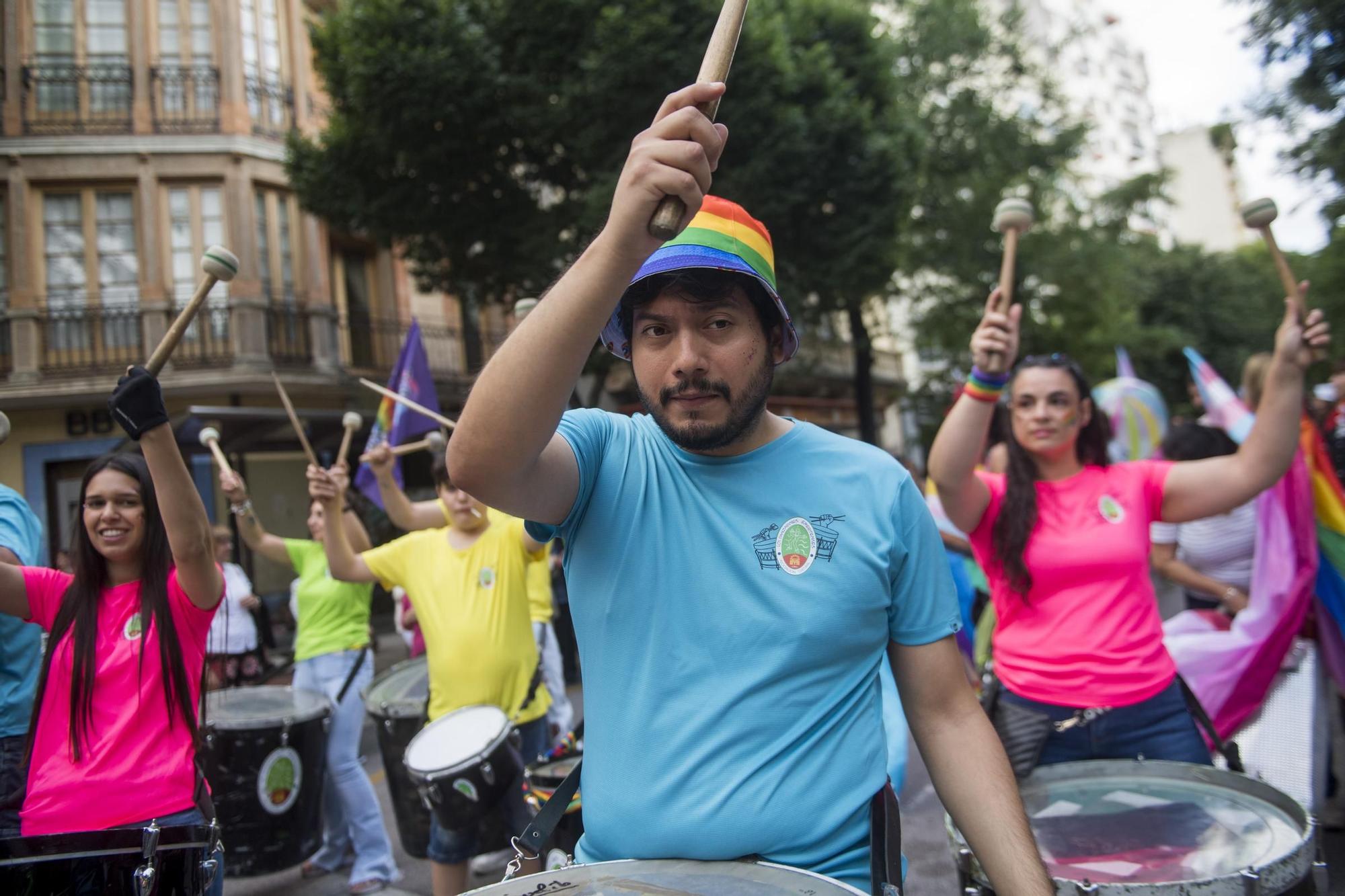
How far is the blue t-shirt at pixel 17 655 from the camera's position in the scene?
3.19 metres

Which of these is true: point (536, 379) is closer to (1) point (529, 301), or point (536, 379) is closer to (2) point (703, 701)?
(2) point (703, 701)

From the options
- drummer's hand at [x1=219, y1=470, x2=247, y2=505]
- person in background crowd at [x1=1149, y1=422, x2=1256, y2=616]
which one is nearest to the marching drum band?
drummer's hand at [x1=219, y1=470, x2=247, y2=505]

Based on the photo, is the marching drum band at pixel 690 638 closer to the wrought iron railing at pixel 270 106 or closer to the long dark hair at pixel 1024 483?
the long dark hair at pixel 1024 483

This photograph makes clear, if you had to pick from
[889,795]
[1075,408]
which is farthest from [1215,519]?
[889,795]

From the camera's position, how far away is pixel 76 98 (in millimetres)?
15203

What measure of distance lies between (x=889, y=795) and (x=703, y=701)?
1.23 ft

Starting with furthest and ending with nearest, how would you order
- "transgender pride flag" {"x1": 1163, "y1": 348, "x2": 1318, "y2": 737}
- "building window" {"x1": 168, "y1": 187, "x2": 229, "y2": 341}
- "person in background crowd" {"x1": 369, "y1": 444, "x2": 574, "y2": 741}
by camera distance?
"building window" {"x1": 168, "y1": 187, "x2": 229, "y2": 341} → "person in background crowd" {"x1": 369, "y1": 444, "x2": 574, "y2": 741} → "transgender pride flag" {"x1": 1163, "y1": 348, "x2": 1318, "y2": 737}

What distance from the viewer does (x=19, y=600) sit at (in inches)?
116

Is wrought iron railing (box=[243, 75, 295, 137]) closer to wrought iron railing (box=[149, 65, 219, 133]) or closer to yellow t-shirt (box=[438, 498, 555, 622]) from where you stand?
wrought iron railing (box=[149, 65, 219, 133])

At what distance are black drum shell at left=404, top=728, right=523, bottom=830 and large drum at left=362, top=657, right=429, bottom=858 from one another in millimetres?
599

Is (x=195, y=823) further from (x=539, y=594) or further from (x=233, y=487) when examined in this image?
(x=539, y=594)

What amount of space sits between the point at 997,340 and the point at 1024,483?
2.41 ft

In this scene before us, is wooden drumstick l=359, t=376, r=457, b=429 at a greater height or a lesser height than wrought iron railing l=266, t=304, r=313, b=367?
lesser

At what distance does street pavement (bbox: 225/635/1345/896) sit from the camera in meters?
4.28
